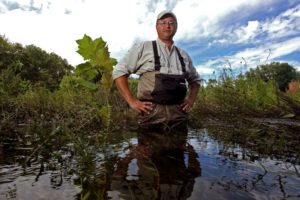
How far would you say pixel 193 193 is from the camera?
7.66ft

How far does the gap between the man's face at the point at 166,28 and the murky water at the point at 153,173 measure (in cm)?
171

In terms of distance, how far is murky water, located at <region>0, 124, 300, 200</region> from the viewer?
2.35m

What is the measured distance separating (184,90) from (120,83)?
0.93 metres

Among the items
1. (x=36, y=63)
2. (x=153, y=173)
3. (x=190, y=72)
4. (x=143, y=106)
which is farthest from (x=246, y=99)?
(x=36, y=63)

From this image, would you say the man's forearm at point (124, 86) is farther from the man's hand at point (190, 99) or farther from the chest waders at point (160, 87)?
the man's hand at point (190, 99)

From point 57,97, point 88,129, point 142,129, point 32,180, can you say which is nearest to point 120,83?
point 142,129

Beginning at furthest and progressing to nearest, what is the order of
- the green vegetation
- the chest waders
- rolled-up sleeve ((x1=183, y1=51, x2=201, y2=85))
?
the green vegetation, rolled-up sleeve ((x1=183, y1=51, x2=201, y2=85)), the chest waders

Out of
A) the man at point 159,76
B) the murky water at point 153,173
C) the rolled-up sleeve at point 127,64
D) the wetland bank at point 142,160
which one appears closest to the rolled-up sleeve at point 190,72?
the man at point 159,76

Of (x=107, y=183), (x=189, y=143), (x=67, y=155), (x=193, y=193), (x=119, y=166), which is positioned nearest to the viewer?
(x=193, y=193)

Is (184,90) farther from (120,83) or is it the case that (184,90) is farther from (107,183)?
(107,183)

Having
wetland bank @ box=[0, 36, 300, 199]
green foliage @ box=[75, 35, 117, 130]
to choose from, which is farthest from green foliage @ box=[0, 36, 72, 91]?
wetland bank @ box=[0, 36, 300, 199]

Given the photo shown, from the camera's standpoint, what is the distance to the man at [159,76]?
4.62 metres

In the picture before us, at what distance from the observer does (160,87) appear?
14.9 ft

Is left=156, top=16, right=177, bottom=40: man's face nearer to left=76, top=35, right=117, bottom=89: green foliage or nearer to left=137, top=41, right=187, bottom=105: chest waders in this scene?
left=137, top=41, right=187, bottom=105: chest waders
